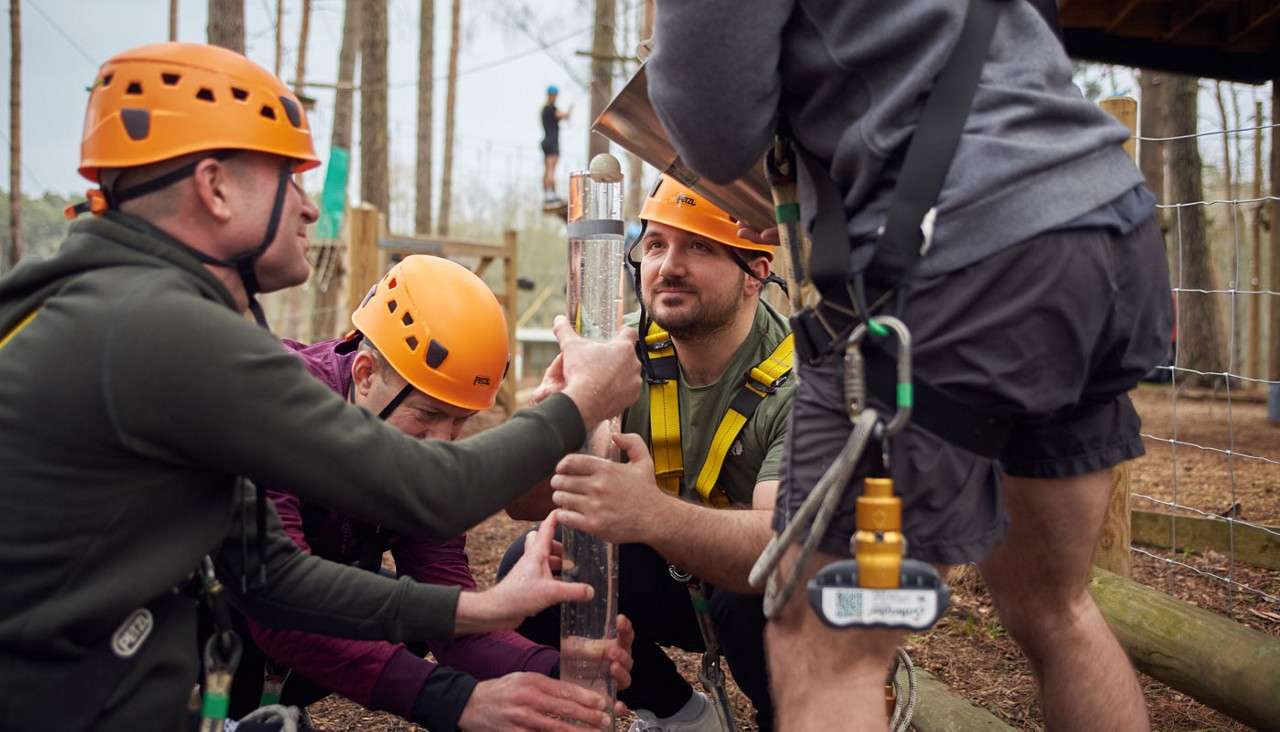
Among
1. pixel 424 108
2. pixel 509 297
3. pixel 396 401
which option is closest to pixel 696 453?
pixel 396 401

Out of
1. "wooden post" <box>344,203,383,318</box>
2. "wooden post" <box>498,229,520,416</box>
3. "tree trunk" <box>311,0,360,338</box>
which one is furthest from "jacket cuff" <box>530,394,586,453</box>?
"tree trunk" <box>311,0,360,338</box>

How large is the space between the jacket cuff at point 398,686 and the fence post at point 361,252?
22.7 feet

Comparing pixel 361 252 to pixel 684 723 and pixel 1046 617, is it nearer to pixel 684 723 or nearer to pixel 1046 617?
pixel 684 723

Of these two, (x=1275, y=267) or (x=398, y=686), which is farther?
(x=1275, y=267)

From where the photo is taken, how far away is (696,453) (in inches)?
134

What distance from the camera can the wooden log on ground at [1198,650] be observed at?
2729 millimetres

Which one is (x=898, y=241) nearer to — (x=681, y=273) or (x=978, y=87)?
(x=978, y=87)

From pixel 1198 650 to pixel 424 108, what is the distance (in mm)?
20926

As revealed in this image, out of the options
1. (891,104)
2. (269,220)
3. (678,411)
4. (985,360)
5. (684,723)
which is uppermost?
(891,104)

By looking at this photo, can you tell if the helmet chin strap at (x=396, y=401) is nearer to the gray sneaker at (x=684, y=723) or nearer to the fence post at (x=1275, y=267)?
the gray sneaker at (x=684, y=723)

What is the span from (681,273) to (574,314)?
925 millimetres

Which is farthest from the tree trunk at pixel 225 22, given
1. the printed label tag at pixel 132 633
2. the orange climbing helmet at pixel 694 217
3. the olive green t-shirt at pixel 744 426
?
the printed label tag at pixel 132 633

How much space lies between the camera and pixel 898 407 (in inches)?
69.1

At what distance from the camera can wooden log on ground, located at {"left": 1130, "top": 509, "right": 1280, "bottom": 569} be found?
4.74 metres
